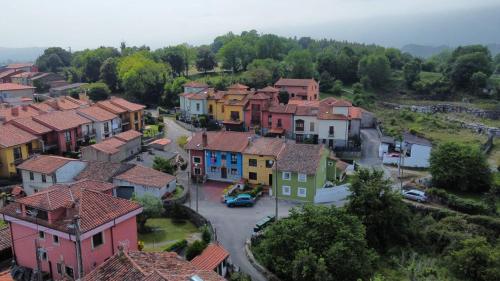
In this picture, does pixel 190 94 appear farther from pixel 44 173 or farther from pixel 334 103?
pixel 44 173

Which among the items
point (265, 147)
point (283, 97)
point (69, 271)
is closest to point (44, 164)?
point (69, 271)

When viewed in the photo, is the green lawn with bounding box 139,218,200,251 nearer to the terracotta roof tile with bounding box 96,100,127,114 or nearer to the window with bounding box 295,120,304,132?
the window with bounding box 295,120,304,132

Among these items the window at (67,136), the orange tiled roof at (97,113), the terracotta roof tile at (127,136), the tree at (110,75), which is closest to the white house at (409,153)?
the terracotta roof tile at (127,136)

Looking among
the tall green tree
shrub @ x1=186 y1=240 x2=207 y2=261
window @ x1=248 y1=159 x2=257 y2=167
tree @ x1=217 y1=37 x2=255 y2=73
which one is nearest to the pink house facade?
shrub @ x1=186 y1=240 x2=207 y2=261

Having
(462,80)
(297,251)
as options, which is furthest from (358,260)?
(462,80)

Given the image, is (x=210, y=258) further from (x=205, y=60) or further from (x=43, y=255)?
(x=205, y=60)

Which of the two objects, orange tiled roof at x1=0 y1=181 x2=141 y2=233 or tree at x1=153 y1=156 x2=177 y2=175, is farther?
tree at x1=153 y1=156 x2=177 y2=175
